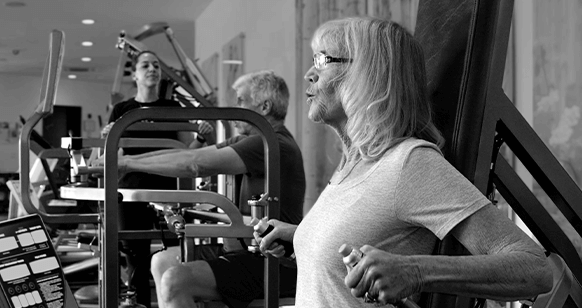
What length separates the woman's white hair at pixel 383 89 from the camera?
1148mm

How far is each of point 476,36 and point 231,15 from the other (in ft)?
20.2

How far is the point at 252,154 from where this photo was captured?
248 centimetres

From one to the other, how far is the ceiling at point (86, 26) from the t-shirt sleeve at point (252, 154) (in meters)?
4.20

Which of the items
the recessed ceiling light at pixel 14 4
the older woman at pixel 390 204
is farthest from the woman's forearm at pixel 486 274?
the recessed ceiling light at pixel 14 4

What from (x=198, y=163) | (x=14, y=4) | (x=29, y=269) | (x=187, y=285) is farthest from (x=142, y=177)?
(x=14, y=4)

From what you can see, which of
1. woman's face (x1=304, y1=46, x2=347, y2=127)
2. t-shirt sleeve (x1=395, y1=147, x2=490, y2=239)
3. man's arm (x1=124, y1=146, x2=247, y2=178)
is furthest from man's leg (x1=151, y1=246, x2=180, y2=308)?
t-shirt sleeve (x1=395, y1=147, x2=490, y2=239)

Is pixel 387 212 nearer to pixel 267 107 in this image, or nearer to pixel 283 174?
pixel 283 174

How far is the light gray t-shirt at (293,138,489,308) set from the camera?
3.31 feet

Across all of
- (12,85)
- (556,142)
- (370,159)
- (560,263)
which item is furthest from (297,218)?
(12,85)

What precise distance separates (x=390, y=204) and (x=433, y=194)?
0.23 ft

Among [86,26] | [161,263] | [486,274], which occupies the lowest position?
[161,263]

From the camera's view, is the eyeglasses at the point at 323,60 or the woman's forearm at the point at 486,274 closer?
the woman's forearm at the point at 486,274

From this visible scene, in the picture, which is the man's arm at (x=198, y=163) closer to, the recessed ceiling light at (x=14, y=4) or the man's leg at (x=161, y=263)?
the man's leg at (x=161, y=263)

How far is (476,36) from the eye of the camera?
1.15 metres
